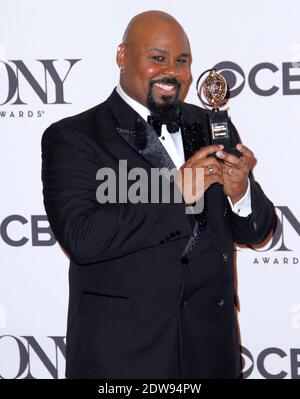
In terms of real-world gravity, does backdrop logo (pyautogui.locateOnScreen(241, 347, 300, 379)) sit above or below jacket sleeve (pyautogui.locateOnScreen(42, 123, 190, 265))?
below

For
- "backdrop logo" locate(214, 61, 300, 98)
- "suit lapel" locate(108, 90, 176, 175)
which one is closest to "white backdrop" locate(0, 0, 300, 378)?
"backdrop logo" locate(214, 61, 300, 98)

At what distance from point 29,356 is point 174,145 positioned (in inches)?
53.8

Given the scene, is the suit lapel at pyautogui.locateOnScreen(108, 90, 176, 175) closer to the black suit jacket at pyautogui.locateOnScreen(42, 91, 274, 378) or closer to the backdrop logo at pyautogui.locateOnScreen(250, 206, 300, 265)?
the black suit jacket at pyautogui.locateOnScreen(42, 91, 274, 378)

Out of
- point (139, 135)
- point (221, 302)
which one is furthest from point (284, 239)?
point (139, 135)

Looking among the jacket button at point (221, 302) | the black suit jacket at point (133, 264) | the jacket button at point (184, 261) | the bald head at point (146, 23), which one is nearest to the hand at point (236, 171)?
the black suit jacket at point (133, 264)

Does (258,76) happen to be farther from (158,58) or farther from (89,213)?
(89,213)

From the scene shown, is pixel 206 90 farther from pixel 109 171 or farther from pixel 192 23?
pixel 192 23

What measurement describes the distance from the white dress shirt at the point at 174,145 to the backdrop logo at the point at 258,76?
0.68 m

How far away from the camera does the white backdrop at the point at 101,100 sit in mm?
2561

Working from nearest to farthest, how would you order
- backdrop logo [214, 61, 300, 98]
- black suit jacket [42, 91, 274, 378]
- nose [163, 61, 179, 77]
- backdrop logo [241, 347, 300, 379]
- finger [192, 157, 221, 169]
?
1. finger [192, 157, 221, 169]
2. black suit jacket [42, 91, 274, 378]
3. nose [163, 61, 179, 77]
4. backdrop logo [214, 61, 300, 98]
5. backdrop logo [241, 347, 300, 379]

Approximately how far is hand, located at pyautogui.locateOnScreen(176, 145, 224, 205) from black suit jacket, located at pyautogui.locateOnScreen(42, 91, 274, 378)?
6 centimetres

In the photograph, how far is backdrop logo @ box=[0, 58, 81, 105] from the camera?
2.63 meters

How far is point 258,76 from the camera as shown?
257 cm

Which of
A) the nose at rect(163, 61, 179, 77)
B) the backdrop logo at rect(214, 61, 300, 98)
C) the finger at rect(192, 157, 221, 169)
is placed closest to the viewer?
the finger at rect(192, 157, 221, 169)
